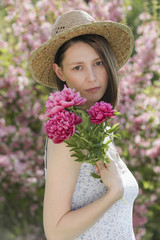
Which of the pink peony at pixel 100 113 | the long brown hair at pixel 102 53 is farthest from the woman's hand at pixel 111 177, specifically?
the long brown hair at pixel 102 53

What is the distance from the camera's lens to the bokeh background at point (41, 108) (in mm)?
4113

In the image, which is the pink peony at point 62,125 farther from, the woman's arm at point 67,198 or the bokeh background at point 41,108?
the bokeh background at point 41,108

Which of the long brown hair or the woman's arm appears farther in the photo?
the long brown hair

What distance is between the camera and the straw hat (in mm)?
1751

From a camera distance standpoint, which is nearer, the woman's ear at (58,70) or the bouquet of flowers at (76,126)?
the bouquet of flowers at (76,126)

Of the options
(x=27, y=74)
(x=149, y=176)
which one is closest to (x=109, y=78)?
(x=27, y=74)

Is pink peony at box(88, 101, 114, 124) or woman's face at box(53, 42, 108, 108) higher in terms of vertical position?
woman's face at box(53, 42, 108, 108)

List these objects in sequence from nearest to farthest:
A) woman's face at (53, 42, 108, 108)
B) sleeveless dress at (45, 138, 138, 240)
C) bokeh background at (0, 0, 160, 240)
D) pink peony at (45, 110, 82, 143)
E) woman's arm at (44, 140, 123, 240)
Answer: pink peony at (45, 110, 82, 143) < woman's arm at (44, 140, 123, 240) < sleeveless dress at (45, 138, 138, 240) < woman's face at (53, 42, 108, 108) < bokeh background at (0, 0, 160, 240)

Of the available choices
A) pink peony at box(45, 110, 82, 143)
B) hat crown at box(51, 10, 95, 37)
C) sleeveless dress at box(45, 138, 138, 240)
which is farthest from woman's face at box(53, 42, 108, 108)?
pink peony at box(45, 110, 82, 143)

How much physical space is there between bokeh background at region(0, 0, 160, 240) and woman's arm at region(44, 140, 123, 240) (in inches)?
96.8

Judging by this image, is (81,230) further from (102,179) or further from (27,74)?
(27,74)

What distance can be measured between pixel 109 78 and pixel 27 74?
8.23 feet

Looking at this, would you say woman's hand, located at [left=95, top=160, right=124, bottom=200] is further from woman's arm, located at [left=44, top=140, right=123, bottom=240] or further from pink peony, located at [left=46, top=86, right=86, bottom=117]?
pink peony, located at [left=46, top=86, right=86, bottom=117]

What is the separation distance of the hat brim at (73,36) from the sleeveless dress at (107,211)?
0.56m
